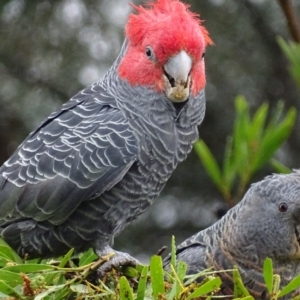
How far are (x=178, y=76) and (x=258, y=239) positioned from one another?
48cm

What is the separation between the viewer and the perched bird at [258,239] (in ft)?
5.23

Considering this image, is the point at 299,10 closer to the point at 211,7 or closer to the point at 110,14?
the point at 211,7

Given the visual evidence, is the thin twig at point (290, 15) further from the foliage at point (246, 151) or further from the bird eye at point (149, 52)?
the bird eye at point (149, 52)

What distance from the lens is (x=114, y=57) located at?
248 cm

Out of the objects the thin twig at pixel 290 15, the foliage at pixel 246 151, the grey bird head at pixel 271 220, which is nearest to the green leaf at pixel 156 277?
the foliage at pixel 246 151

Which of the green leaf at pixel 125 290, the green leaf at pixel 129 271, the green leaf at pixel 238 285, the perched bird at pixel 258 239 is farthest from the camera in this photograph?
the perched bird at pixel 258 239

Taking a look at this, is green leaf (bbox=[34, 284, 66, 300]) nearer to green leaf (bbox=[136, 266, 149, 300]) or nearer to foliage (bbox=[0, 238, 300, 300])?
foliage (bbox=[0, 238, 300, 300])

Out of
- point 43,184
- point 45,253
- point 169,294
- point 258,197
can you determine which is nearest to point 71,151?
point 43,184

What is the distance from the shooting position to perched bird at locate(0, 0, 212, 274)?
1.55m

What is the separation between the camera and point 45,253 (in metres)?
1.62

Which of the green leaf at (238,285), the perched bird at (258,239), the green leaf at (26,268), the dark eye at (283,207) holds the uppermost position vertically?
the green leaf at (26,268)

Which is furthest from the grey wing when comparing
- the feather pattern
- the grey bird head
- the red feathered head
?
the grey bird head

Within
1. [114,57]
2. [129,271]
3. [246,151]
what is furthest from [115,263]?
[114,57]

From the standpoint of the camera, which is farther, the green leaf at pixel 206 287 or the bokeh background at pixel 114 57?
the bokeh background at pixel 114 57
